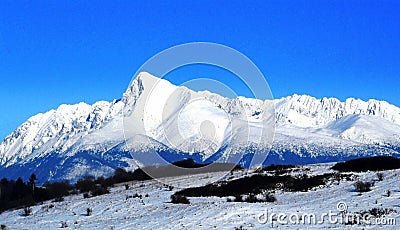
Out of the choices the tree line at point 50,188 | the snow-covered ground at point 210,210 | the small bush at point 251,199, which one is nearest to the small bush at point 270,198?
the snow-covered ground at point 210,210

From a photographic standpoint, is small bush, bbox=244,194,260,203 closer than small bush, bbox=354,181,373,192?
No

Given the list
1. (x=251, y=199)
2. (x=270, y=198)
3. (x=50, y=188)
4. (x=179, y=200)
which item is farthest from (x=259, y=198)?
(x=50, y=188)

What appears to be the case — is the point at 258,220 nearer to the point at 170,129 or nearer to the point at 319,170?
the point at 170,129

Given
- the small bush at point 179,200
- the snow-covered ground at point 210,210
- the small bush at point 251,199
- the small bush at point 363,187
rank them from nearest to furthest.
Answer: the snow-covered ground at point 210,210
the small bush at point 363,187
the small bush at point 251,199
the small bush at point 179,200

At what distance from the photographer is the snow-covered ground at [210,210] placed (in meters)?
31.6

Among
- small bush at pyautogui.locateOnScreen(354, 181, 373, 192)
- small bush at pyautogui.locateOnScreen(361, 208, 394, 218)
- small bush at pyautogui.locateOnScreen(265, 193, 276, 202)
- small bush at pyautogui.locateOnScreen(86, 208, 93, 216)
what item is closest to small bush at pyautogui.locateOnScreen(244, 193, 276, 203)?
small bush at pyautogui.locateOnScreen(265, 193, 276, 202)

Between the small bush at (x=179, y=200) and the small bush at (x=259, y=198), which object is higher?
the small bush at (x=179, y=200)

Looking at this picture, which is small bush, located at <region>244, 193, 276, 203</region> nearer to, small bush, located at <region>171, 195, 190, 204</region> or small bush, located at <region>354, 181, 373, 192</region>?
small bush, located at <region>171, 195, 190, 204</region>

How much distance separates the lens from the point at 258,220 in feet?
103

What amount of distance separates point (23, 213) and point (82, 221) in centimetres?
1047

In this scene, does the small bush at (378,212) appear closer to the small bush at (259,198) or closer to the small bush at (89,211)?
the small bush at (259,198)

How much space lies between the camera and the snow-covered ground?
31641 millimetres

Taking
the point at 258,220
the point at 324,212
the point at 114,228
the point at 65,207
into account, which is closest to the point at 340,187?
the point at 324,212

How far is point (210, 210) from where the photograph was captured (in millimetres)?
35344
